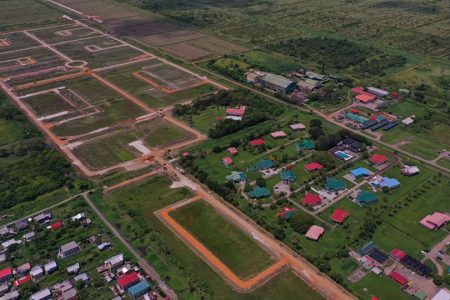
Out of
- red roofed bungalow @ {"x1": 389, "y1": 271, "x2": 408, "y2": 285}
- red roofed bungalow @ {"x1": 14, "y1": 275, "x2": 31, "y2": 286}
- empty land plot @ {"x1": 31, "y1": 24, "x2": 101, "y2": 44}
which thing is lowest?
red roofed bungalow @ {"x1": 14, "y1": 275, "x2": 31, "y2": 286}

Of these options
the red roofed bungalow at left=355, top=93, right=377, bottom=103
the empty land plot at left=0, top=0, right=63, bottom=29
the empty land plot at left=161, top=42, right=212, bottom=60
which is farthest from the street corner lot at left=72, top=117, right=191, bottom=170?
the empty land plot at left=0, top=0, right=63, bottom=29

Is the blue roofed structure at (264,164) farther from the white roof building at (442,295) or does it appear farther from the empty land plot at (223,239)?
the white roof building at (442,295)

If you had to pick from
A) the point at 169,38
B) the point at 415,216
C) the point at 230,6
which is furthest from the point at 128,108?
the point at 230,6

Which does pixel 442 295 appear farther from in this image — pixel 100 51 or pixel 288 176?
pixel 100 51

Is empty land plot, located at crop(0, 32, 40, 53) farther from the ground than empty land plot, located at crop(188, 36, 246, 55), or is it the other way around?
empty land plot, located at crop(188, 36, 246, 55)

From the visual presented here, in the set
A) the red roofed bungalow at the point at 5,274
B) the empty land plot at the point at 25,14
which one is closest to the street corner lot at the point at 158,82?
the red roofed bungalow at the point at 5,274

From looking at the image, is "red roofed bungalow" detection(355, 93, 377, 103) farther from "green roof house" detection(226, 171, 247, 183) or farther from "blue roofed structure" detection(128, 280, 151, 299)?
"blue roofed structure" detection(128, 280, 151, 299)

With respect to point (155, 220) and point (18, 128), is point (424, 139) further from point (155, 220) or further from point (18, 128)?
point (18, 128)
